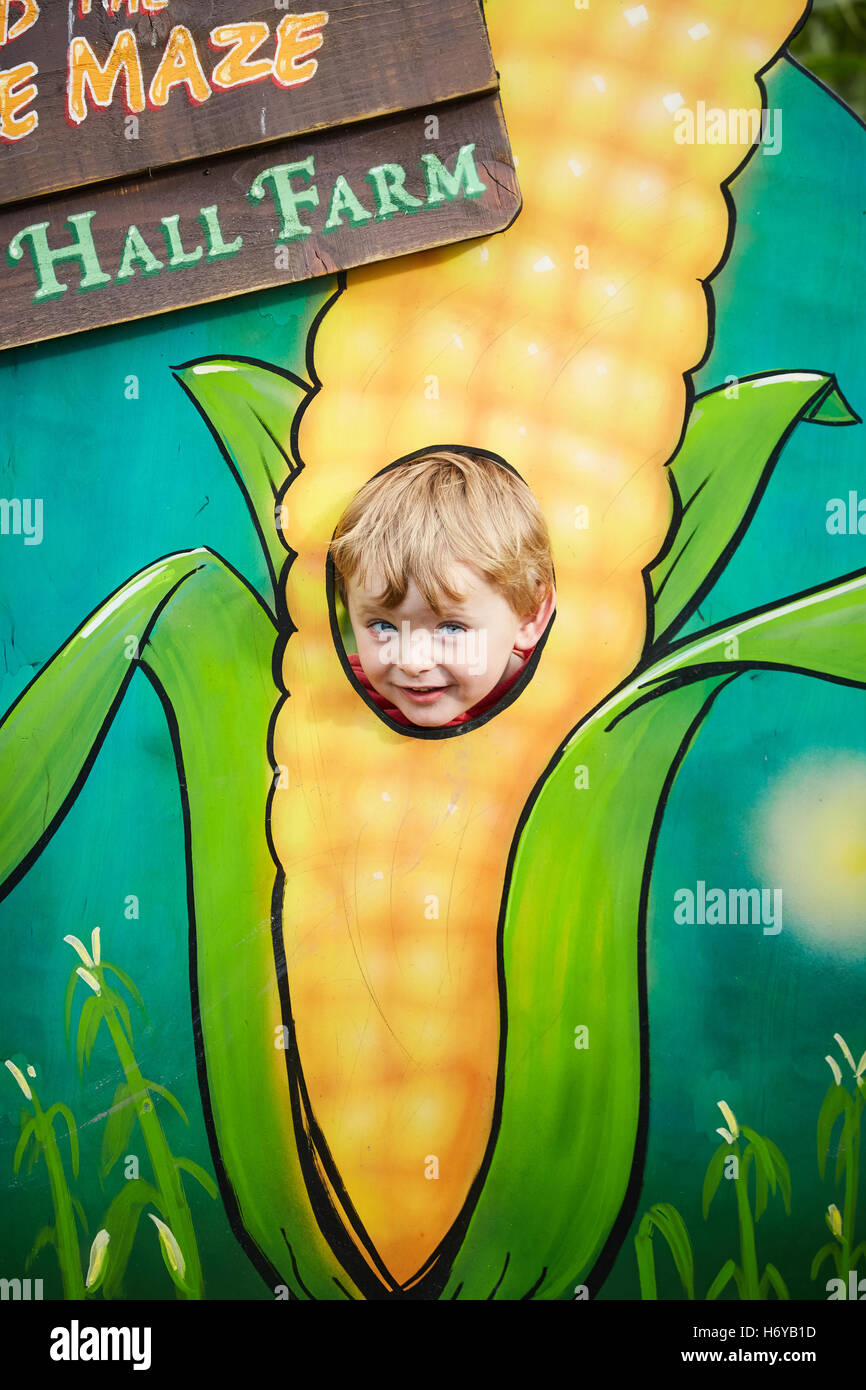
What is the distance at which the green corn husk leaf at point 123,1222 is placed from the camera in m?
2.23

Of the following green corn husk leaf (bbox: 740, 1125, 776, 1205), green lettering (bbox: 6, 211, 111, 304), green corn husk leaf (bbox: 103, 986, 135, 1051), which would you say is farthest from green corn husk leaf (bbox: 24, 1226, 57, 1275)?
green lettering (bbox: 6, 211, 111, 304)

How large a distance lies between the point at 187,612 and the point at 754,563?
1.19 m

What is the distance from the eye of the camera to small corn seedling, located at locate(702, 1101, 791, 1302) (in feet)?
7.14

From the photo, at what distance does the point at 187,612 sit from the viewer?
2225mm

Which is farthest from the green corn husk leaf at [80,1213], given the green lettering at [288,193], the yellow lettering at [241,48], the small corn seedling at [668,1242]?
the yellow lettering at [241,48]

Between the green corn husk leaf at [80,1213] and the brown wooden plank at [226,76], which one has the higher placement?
the brown wooden plank at [226,76]

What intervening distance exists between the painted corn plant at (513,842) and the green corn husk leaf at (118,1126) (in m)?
0.17

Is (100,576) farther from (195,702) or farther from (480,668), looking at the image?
(480,668)

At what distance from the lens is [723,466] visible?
7.09 ft

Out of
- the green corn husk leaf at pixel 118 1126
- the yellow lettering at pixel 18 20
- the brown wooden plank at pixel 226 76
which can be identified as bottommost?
the green corn husk leaf at pixel 118 1126

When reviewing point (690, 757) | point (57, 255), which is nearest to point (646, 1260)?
point (690, 757)

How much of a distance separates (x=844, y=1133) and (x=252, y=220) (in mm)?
2235

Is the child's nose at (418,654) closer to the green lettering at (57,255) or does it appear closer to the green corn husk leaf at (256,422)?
the green corn husk leaf at (256,422)
